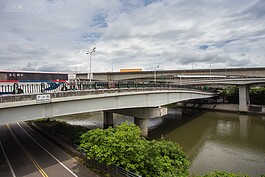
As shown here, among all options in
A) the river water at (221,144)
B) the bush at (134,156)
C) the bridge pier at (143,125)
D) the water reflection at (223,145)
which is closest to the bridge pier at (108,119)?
the river water at (221,144)

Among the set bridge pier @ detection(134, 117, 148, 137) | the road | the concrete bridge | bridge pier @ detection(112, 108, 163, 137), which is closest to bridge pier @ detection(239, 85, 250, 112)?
the concrete bridge

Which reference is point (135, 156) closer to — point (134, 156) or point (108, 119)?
point (134, 156)

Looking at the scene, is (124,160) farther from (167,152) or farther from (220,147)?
(220,147)

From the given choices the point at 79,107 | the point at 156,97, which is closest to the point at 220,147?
the point at 156,97

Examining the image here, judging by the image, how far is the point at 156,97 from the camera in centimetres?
2511

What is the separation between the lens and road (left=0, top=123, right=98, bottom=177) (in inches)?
463

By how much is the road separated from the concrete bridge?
3.56 meters

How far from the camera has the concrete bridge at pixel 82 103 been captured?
11.4 m

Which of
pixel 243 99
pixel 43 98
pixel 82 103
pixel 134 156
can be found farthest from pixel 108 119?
pixel 243 99

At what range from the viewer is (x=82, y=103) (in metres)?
15.6

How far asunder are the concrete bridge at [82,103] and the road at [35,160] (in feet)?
11.7

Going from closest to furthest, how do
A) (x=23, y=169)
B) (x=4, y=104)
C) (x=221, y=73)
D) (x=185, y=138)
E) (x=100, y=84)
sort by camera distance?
1. (x=4, y=104)
2. (x=23, y=169)
3. (x=100, y=84)
4. (x=185, y=138)
5. (x=221, y=73)

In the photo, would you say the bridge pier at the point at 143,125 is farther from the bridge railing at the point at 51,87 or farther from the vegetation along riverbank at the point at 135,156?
the vegetation along riverbank at the point at 135,156

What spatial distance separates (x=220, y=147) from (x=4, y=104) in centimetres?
2083
